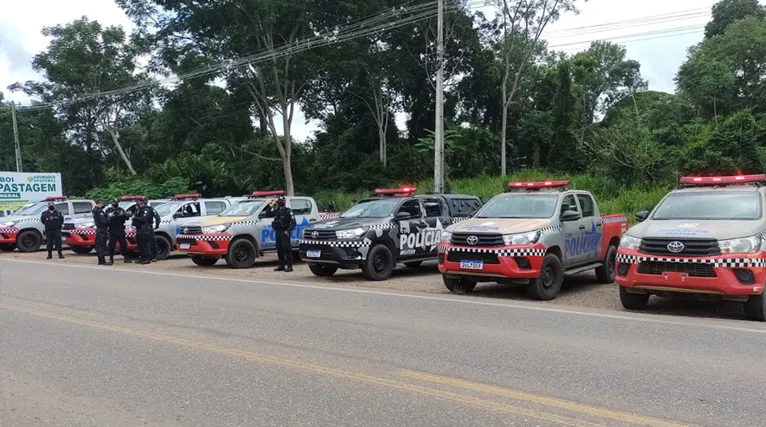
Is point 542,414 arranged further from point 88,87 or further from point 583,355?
point 88,87

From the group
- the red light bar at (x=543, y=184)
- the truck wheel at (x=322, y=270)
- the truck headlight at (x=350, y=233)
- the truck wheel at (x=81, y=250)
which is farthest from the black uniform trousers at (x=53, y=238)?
the red light bar at (x=543, y=184)

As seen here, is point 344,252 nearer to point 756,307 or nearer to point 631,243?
point 631,243

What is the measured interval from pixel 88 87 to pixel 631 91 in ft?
155

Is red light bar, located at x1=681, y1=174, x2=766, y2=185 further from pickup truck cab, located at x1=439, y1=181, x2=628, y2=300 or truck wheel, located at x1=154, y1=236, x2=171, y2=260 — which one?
truck wheel, located at x1=154, y1=236, x2=171, y2=260

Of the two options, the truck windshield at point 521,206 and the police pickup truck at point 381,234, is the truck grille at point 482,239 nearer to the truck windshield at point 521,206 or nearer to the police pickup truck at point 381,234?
the truck windshield at point 521,206

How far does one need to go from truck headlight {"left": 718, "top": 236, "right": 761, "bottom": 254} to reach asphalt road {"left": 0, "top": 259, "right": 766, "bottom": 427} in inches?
37.6

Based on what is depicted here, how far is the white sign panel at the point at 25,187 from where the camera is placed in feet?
97.6

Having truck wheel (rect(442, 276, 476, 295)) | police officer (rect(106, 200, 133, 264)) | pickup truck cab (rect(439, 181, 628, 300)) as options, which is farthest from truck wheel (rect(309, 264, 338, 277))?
police officer (rect(106, 200, 133, 264))

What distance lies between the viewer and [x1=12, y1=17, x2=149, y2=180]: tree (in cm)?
4478

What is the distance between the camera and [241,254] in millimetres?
15852

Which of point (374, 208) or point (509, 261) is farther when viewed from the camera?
point (374, 208)

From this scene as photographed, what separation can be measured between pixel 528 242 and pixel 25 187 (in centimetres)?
2932

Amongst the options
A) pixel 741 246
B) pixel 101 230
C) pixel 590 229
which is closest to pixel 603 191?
pixel 590 229

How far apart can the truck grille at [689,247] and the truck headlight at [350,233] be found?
5.69 m
